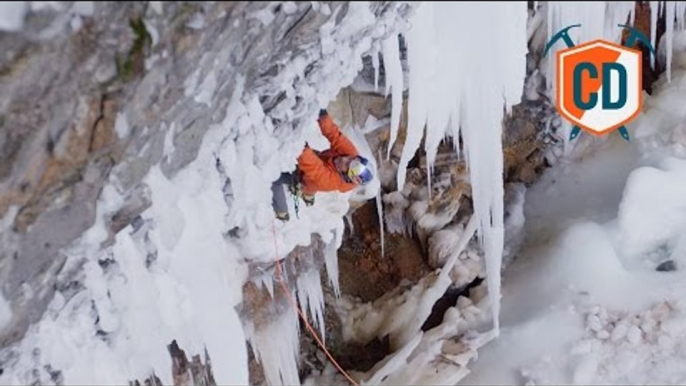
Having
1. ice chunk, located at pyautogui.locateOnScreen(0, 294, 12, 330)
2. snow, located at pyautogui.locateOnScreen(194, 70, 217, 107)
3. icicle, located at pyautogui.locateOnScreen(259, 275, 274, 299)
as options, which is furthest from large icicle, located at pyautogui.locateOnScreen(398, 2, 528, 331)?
ice chunk, located at pyautogui.locateOnScreen(0, 294, 12, 330)

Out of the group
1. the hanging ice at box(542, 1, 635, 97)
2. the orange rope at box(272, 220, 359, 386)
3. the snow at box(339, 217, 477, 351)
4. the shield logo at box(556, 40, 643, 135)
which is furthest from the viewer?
the snow at box(339, 217, 477, 351)

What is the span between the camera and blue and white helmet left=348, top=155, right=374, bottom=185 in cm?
322

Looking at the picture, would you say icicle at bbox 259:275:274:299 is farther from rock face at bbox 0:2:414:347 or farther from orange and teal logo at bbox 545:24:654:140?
orange and teal logo at bbox 545:24:654:140

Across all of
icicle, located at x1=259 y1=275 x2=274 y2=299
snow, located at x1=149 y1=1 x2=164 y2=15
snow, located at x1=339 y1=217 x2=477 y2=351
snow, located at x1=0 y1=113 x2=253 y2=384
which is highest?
snow, located at x1=149 y1=1 x2=164 y2=15

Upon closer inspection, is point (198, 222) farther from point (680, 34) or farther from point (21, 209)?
point (680, 34)

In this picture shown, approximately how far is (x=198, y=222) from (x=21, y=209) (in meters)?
0.68

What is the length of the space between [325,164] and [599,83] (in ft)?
5.72

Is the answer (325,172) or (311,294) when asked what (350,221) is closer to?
(311,294)

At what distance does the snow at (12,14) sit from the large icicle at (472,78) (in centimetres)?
145

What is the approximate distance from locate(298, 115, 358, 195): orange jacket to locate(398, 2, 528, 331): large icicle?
0.34 metres

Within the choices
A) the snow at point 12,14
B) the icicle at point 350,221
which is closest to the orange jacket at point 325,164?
the icicle at point 350,221

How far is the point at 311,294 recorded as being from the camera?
404 cm

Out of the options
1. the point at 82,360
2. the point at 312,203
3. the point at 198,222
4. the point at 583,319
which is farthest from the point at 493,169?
the point at 82,360

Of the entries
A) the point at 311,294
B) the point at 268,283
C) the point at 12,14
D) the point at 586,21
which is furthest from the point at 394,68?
the point at 12,14
